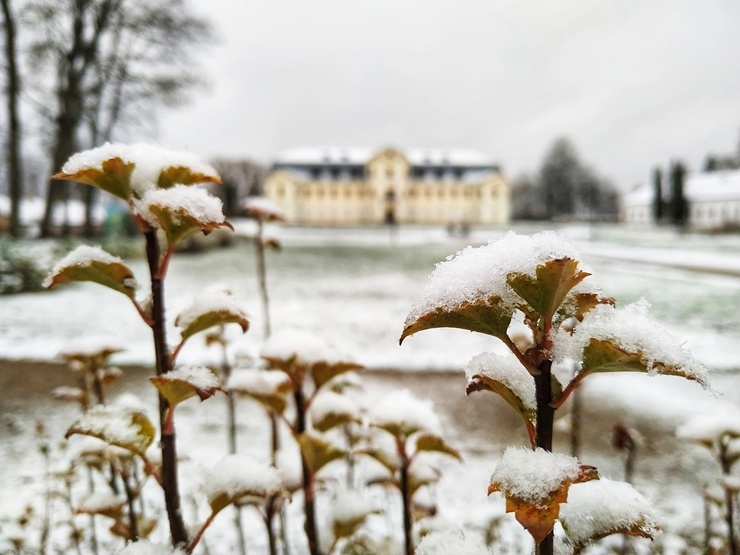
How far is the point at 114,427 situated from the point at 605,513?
Result: 0.82 meters

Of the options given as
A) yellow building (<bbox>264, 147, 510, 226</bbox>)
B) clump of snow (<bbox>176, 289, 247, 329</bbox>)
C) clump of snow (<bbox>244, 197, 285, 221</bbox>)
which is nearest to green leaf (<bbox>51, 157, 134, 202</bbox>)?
clump of snow (<bbox>176, 289, 247, 329</bbox>)

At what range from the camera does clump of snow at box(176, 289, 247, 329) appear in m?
0.90

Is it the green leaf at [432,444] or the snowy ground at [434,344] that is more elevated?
the green leaf at [432,444]

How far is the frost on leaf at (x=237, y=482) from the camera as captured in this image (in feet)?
2.93

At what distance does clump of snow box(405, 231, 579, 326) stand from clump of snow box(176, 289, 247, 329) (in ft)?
1.54

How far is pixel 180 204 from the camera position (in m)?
0.75

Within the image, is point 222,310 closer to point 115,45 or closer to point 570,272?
point 570,272

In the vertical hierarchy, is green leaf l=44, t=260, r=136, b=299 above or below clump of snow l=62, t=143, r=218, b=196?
below

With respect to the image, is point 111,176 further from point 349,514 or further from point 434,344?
point 434,344

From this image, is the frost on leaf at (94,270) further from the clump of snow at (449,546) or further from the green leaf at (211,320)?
the clump of snow at (449,546)

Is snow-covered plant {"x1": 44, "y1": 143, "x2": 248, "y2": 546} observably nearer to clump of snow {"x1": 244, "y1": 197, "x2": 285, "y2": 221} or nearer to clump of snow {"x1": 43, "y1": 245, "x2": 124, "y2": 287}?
clump of snow {"x1": 43, "y1": 245, "x2": 124, "y2": 287}

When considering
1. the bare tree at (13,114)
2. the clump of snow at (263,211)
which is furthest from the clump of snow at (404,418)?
the bare tree at (13,114)

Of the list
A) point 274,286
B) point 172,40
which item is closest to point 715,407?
point 274,286

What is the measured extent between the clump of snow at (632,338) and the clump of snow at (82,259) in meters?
0.74
